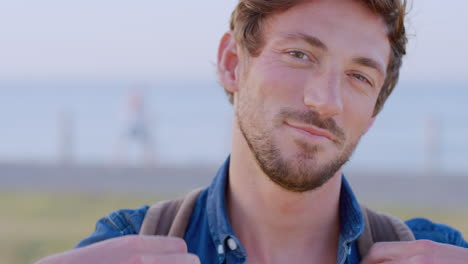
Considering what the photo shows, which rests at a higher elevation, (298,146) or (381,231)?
(298,146)

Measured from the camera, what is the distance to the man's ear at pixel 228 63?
2.70 m

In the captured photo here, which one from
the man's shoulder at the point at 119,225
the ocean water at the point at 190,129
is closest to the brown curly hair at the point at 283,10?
the man's shoulder at the point at 119,225

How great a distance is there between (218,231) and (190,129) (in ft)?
81.3

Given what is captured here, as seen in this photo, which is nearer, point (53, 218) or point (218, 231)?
point (218, 231)

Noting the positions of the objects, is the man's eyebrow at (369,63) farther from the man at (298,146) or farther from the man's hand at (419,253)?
the man's hand at (419,253)

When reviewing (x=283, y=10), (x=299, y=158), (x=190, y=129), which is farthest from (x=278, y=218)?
(x=190, y=129)

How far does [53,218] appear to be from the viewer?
810 cm

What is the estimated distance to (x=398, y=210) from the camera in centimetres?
855

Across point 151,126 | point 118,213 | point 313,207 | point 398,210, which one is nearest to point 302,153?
point 313,207

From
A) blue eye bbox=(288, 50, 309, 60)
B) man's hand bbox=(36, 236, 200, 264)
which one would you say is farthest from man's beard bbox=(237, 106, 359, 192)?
man's hand bbox=(36, 236, 200, 264)

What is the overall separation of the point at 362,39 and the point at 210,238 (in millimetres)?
877

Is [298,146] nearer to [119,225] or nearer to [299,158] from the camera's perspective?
[299,158]

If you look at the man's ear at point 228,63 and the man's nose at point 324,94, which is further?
the man's ear at point 228,63

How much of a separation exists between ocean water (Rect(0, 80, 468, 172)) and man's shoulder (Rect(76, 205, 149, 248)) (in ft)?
35.3
